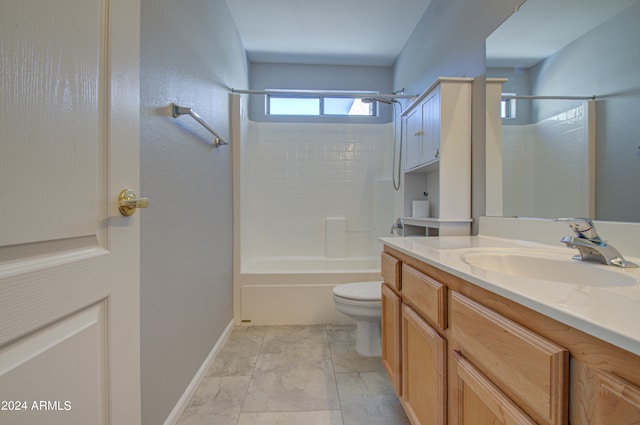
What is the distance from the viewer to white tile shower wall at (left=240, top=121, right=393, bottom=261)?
9.95ft

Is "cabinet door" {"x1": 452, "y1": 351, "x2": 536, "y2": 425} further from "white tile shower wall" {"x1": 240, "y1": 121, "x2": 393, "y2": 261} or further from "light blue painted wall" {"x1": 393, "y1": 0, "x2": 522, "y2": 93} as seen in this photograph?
"white tile shower wall" {"x1": 240, "y1": 121, "x2": 393, "y2": 261}

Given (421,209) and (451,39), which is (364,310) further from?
(451,39)

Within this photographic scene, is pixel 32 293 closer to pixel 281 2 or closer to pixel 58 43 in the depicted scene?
pixel 58 43

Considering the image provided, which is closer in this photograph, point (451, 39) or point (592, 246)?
point (592, 246)

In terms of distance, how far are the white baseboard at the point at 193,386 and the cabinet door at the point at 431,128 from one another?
1855 mm

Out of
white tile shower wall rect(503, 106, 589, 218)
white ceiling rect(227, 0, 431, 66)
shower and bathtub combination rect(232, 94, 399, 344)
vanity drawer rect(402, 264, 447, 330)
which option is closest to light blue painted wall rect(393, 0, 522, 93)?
white ceiling rect(227, 0, 431, 66)

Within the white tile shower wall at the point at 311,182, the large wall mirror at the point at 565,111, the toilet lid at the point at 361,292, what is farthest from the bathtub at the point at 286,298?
the large wall mirror at the point at 565,111

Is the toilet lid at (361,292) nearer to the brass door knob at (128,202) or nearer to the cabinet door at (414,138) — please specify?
the cabinet door at (414,138)

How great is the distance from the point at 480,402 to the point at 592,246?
0.54m

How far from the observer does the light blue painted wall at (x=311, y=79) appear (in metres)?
3.04

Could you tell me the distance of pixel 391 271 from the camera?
1.26 meters

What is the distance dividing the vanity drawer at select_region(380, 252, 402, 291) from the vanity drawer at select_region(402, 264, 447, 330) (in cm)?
5

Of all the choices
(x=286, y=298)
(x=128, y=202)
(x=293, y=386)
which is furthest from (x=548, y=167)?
(x=286, y=298)

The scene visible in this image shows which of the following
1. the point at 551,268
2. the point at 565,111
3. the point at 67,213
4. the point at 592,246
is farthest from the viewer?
the point at 565,111
